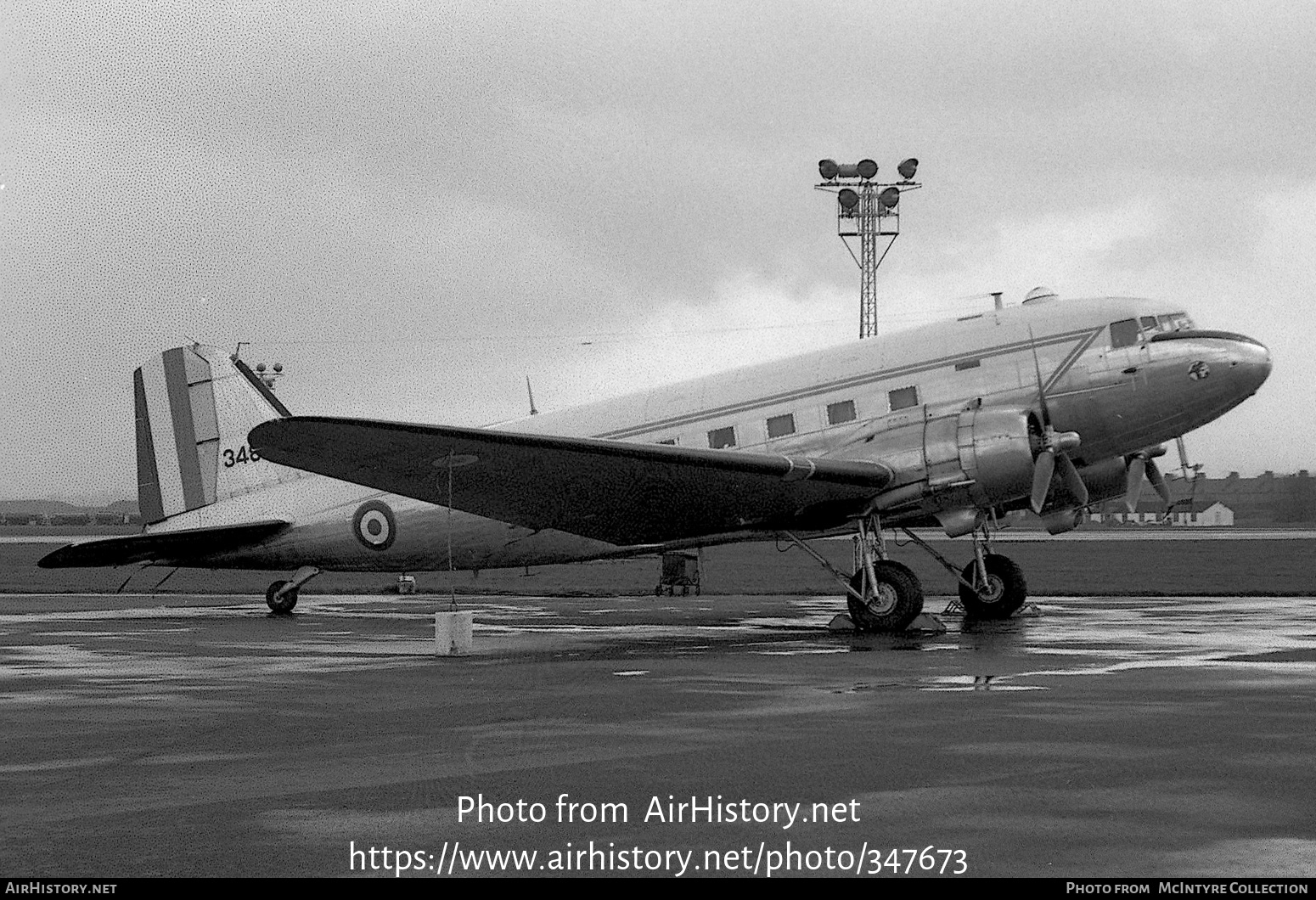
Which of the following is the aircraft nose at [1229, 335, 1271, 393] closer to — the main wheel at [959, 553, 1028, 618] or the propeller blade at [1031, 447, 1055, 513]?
the propeller blade at [1031, 447, 1055, 513]

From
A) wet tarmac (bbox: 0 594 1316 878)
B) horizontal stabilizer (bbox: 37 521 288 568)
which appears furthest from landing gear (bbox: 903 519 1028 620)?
horizontal stabilizer (bbox: 37 521 288 568)

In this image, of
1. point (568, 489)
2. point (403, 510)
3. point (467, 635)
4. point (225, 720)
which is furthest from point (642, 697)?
point (403, 510)

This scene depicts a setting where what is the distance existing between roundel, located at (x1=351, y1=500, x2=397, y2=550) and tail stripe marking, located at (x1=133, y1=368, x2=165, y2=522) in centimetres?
470

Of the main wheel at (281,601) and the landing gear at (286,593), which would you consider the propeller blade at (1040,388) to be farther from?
the main wheel at (281,601)

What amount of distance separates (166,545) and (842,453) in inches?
502

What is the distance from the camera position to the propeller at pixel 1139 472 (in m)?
23.0

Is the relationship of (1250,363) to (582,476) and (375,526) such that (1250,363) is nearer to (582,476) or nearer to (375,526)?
(582,476)

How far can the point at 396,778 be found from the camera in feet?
28.5

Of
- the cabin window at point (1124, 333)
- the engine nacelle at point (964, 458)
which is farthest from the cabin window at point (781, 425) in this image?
the cabin window at point (1124, 333)

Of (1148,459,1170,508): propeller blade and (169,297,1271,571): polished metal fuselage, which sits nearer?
(169,297,1271,571): polished metal fuselage

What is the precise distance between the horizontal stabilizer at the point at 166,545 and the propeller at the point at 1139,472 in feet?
48.7

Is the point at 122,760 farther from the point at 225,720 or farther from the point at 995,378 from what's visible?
the point at 995,378

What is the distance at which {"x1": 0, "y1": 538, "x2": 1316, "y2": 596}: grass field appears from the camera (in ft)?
115
